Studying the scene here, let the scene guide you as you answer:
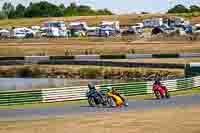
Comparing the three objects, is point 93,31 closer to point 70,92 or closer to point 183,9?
point 183,9

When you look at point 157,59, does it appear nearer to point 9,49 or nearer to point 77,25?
point 9,49

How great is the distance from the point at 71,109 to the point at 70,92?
12.5ft

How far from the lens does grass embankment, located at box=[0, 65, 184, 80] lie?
5181 centimetres

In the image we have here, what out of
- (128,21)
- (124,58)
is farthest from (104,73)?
(128,21)

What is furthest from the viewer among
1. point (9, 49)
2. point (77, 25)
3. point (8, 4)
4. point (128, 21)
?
point (8, 4)

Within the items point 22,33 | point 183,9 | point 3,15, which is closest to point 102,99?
point 22,33

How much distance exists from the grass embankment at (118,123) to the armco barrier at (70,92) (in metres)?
5.61

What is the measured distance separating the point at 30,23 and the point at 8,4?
64.7 m

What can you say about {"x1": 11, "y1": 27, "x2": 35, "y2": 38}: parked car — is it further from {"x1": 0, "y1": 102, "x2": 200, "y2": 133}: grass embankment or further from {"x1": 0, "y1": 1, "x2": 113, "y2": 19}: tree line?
{"x1": 0, "y1": 102, "x2": 200, "y2": 133}: grass embankment

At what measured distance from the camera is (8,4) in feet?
597

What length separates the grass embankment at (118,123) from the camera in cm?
2200

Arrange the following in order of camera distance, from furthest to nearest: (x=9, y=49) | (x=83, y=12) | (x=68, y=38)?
(x=83, y=12)
(x=68, y=38)
(x=9, y=49)

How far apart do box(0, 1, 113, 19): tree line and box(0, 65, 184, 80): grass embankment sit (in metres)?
90.9

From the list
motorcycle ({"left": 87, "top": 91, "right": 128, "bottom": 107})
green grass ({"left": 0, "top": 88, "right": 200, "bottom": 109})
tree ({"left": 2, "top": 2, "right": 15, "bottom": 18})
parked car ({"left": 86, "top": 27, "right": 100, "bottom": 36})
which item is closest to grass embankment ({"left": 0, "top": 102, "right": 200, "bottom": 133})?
motorcycle ({"left": 87, "top": 91, "right": 128, "bottom": 107})
